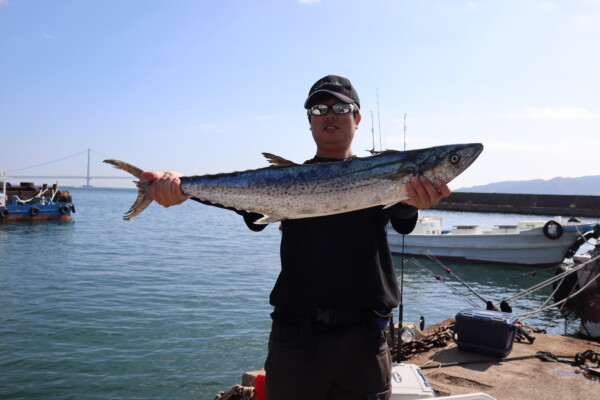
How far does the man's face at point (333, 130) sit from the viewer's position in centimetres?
334

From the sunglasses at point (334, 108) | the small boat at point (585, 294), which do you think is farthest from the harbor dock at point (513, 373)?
the small boat at point (585, 294)

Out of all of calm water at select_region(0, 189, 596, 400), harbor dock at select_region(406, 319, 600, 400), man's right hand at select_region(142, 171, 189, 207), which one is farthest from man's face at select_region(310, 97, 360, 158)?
calm water at select_region(0, 189, 596, 400)

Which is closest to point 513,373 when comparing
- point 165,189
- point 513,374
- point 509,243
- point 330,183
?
point 513,374

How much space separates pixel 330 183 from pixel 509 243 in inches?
1035

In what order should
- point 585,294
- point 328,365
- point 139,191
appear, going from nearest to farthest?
point 328,365 → point 139,191 → point 585,294

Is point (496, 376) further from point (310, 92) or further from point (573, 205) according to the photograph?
point (573, 205)

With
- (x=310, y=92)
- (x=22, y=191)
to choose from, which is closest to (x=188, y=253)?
(x=310, y=92)

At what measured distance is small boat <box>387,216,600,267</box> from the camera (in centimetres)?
2538

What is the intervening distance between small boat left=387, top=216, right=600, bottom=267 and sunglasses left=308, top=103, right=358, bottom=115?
76.4 ft

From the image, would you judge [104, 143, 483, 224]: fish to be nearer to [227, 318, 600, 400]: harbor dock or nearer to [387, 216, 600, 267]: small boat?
[227, 318, 600, 400]: harbor dock

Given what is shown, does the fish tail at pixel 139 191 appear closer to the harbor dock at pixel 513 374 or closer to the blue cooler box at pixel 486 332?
the harbor dock at pixel 513 374

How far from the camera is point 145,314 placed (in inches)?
555

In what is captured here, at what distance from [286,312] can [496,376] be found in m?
5.28

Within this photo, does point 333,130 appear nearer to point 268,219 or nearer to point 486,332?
point 268,219
